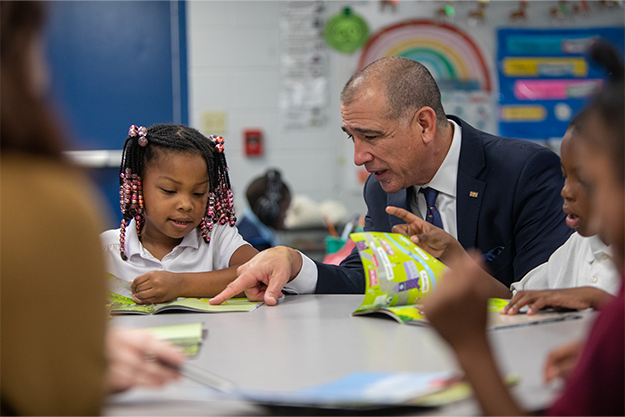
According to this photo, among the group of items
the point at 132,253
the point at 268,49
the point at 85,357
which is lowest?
the point at 132,253

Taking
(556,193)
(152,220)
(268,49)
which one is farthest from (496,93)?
(152,220)

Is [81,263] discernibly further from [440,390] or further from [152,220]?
[152,220]

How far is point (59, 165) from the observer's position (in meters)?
0.50

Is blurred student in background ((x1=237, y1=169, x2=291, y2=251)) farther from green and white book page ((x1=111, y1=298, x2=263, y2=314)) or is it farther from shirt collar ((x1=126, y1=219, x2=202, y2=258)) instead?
green and white book page ((x1=111, y1=298, x2=263, y2=314))

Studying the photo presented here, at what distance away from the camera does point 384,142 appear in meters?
1.86

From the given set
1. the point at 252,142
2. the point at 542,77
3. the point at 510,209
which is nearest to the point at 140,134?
the point at 510,209

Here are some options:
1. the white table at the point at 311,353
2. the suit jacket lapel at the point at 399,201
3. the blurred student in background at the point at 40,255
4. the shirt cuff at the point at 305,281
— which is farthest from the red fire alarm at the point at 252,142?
the blurred student in background at the point at 40,255

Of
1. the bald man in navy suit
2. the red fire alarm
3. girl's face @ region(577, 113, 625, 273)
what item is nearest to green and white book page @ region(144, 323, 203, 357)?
girl's face @ region(577, 113, 625, 273)

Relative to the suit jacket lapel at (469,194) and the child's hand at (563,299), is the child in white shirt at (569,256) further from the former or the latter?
the suit jacket lapel at (469,194)

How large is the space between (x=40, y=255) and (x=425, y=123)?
1.57 m

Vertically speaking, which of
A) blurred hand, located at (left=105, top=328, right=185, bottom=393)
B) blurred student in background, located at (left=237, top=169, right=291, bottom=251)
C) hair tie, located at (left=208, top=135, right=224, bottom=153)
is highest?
hair tie, located at (left=208, top=135, right=224, bottom=153)

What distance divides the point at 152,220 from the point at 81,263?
49.9 inches

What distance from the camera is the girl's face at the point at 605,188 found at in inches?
22.9

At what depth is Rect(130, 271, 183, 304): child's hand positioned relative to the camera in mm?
1368
